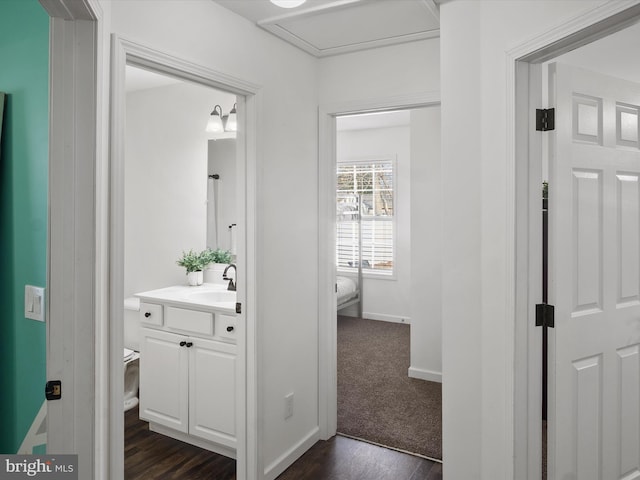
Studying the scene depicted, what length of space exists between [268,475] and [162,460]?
674 millimetres

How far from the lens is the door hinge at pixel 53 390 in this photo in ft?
4.01

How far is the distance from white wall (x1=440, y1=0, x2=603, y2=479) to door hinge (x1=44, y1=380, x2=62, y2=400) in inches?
59.6

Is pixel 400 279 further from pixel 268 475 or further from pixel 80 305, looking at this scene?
pixel 80 305

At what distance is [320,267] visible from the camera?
289 centimetres

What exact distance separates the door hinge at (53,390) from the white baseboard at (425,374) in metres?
3.27

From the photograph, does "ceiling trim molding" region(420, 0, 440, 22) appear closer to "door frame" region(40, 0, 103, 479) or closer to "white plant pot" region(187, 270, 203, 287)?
"door frame" region(40, 0, 103, 479)

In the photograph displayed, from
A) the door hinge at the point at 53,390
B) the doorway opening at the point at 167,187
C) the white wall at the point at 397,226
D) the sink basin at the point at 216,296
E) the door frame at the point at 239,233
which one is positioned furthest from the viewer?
the white wall at the point at 397,226

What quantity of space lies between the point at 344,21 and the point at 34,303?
196 centimetres

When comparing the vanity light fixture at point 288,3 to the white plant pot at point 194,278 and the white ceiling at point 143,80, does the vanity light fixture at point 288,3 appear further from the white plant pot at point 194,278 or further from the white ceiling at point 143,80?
the white plant pot at point 194,278

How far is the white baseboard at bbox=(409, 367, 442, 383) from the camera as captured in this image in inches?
153

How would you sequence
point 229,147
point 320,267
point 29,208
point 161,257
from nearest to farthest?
point 29,208
point 320,267
point 229,147
point 161,257

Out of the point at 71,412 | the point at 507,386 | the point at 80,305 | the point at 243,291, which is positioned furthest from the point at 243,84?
the point at 507,386

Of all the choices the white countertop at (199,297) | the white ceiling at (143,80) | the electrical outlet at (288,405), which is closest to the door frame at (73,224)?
the white countertop at (199,297)

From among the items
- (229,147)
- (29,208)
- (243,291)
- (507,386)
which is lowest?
(507,386)
